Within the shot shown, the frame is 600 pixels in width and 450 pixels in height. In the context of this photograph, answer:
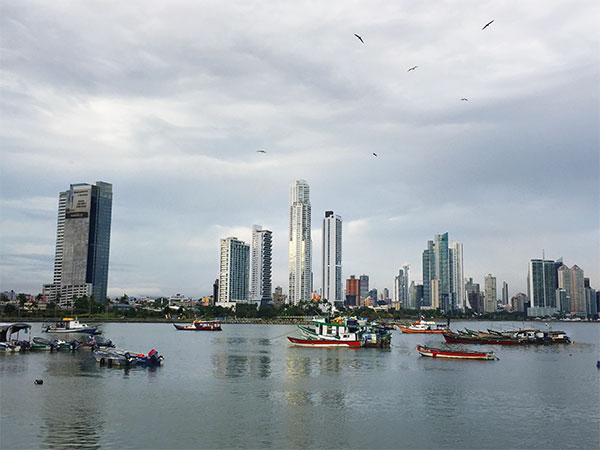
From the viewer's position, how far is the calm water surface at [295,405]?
3697 centimetres

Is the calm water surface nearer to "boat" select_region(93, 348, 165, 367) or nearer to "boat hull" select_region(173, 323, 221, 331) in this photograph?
"boat" select_region(93, 348, 165, 367)

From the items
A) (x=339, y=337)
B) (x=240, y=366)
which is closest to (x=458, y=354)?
(x=339, y=337)

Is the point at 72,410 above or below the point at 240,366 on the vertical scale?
above

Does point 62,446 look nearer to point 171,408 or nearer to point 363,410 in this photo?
point 171,408

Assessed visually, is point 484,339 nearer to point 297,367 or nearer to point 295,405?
point 297,367

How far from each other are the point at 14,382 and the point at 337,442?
125 feet

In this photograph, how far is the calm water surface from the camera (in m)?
37.0

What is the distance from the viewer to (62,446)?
33.6 metres

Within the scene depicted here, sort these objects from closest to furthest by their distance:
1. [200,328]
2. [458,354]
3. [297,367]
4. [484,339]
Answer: [297,367] < [458,354] < [484,339] < [200,328]

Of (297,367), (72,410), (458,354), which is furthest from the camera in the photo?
(458,354)

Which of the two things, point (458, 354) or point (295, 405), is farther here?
point (458, 354)

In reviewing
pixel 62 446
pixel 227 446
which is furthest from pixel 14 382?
pixel 227 446

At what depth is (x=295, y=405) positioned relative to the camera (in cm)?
4762

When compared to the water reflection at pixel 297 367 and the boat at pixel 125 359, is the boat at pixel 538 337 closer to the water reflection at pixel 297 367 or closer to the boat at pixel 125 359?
the water reflection at pixel 297 367
